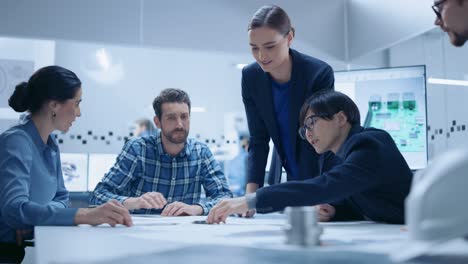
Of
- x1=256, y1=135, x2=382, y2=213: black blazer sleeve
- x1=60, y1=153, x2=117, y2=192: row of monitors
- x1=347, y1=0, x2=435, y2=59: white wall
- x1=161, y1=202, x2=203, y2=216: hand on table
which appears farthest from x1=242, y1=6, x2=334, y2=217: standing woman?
x1=60, y1=153, x2=117, y2=192: row of monitors

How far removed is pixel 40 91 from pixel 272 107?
0.90 m

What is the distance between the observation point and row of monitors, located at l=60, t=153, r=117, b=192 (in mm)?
3520

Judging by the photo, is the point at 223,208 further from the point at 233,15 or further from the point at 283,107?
the point at 233,15

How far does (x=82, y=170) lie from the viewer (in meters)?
3.55

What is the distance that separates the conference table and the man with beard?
1.18 meters

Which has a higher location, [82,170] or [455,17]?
[455,17]

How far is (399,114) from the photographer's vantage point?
3119 millimetres

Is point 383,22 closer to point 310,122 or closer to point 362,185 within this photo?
point 310,122

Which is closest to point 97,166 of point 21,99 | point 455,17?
point 21,99

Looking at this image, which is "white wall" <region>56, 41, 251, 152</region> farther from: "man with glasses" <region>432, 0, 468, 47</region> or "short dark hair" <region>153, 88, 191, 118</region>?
"man with glasses" <region>432, 0, 468, 47</region>

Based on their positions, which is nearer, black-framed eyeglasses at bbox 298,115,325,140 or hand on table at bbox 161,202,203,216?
black-framed eyeglasses at bbox 298,115,325,140

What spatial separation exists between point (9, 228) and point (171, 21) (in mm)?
2137

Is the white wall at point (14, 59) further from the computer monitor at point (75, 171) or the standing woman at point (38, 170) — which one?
the standing woman at point (38, 170)

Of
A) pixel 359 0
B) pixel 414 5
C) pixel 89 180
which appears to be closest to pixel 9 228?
pixel 89 180
